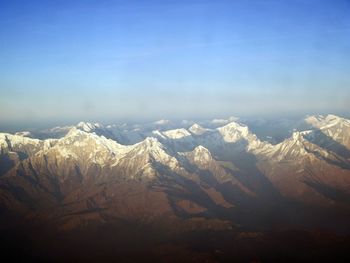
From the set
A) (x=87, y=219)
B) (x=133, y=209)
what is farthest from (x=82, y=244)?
(x=133, y=209)

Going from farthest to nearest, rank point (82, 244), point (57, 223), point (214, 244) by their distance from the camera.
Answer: point (57, 223), point (82, 244), point (214, 244)

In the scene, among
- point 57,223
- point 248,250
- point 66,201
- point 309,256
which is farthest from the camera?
point 66,201

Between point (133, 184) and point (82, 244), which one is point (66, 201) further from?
point (82, 244)

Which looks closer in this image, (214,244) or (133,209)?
(214,244)

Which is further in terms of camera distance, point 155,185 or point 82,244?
point 155,185

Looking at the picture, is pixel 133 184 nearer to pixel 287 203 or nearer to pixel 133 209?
pixel 133 209

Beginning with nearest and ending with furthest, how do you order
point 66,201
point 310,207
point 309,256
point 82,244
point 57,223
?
point 309,256
point 82,244
point 57,223
point 310,207
point 66,201

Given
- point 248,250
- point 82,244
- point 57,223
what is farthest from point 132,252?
point 57,223

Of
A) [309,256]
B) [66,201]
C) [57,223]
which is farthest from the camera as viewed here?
[66,201]
